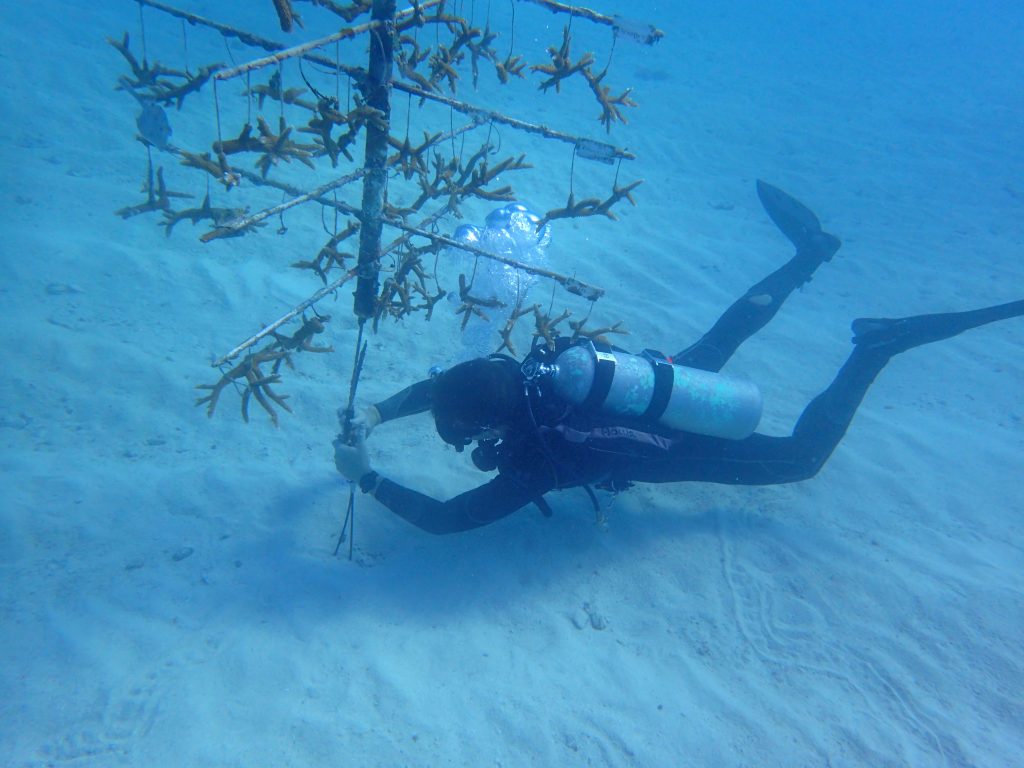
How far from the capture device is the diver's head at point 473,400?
3498 millimetres

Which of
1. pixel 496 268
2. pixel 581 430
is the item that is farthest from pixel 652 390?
pixel 496 268

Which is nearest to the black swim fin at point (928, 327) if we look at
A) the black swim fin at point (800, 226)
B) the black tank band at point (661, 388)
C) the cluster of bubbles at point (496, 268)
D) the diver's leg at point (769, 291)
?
the diver's leg at point (769, 291)

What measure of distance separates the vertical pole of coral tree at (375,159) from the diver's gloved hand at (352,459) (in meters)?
1.14

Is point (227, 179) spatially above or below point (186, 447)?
above

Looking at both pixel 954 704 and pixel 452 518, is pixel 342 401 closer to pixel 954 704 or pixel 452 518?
pixel 452 518

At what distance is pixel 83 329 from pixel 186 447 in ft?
7.78

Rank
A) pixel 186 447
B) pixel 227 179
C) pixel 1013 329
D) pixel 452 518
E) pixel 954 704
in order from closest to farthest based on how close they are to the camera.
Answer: pixel 227 179 < pixel 954 704 < pixel 452 518 < pixel 186 447 < pixel 1013 329

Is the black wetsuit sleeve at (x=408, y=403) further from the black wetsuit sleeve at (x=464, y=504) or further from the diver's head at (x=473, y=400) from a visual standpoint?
the diver's head at (x=473, y=400)

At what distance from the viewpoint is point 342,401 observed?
561 centimetres

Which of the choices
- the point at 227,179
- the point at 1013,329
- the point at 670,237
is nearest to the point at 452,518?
the point at 227,179

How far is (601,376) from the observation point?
394cm

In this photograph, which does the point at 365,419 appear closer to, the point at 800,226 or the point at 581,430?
the point at 581,430

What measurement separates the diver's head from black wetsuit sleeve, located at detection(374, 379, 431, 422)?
0.98 m

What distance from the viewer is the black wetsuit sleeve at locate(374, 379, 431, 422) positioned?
458 centimetres
